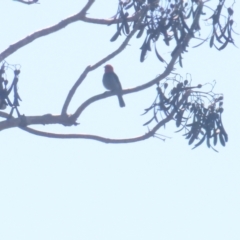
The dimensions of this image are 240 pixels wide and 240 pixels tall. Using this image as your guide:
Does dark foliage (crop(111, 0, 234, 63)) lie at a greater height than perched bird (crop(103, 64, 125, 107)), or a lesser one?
lesser

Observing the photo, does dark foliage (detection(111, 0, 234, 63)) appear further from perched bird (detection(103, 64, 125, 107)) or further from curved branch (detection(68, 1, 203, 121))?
perched bird (detection(103, 64, 125, 107))

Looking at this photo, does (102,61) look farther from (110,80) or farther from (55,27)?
(110,80)

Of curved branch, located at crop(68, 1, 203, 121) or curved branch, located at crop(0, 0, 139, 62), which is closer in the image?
curved branch, located at crop(68, 1, 203, 121)

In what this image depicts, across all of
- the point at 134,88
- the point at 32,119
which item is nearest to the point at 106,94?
the point at 134,88

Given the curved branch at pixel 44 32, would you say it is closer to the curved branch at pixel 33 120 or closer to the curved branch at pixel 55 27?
the curved branch at pixel 55 27

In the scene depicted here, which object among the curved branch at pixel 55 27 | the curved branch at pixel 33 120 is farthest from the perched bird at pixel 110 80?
the curved branch at pixel 33 120

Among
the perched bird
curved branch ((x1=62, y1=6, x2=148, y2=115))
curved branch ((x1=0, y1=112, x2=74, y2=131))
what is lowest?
curved branch ((x1=0, y1=112, x2=74, y2=131))

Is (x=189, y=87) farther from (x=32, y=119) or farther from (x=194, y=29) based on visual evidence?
(x=32, y=119)

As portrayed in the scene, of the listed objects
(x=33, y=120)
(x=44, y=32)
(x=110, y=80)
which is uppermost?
(x=110, y=80)

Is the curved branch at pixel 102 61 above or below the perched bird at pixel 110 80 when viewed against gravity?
below

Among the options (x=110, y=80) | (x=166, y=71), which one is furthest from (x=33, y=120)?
(x=110, y=80)

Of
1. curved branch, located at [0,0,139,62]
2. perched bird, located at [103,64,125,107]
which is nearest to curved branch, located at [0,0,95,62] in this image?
curved branch, located at [0,0,139,62]

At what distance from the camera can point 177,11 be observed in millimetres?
6215

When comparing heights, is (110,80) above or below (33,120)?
above
